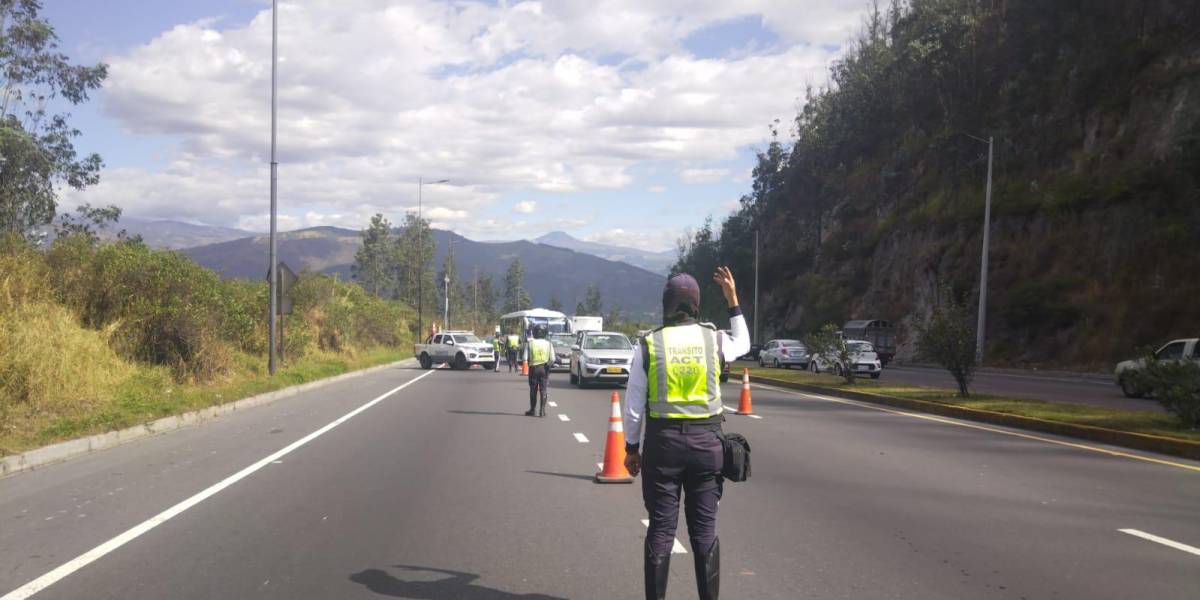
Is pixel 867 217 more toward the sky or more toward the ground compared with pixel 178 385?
more toward the sky

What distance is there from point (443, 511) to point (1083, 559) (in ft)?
16.3

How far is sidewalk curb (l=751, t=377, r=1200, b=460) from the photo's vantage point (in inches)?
511

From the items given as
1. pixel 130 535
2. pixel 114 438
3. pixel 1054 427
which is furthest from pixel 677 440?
pixel 1054 427

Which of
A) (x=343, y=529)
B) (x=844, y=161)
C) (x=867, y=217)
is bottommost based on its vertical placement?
(x=343, y=529)

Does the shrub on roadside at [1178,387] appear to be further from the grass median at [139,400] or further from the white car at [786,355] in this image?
the white car at [786,355]

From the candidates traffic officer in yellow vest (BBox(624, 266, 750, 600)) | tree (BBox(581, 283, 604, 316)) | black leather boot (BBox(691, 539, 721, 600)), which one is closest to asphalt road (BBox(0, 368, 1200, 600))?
black leather boot (BBox(691, 539, 721, 600))

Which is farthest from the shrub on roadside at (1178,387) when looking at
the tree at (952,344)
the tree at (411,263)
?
the tree at (411,263)

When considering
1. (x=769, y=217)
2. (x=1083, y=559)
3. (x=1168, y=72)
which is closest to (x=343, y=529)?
(x=1083, y=559)

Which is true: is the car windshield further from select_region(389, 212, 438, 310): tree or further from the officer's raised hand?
select_region(389, 212, 438, 310): tree

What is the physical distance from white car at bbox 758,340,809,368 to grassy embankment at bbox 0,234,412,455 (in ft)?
67.9

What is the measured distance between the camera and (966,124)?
5719 cm

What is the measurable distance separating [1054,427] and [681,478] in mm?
12745

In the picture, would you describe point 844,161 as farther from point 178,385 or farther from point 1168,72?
point 178,385

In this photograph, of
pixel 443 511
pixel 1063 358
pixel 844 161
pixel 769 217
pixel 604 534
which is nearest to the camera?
pixel 604 534
